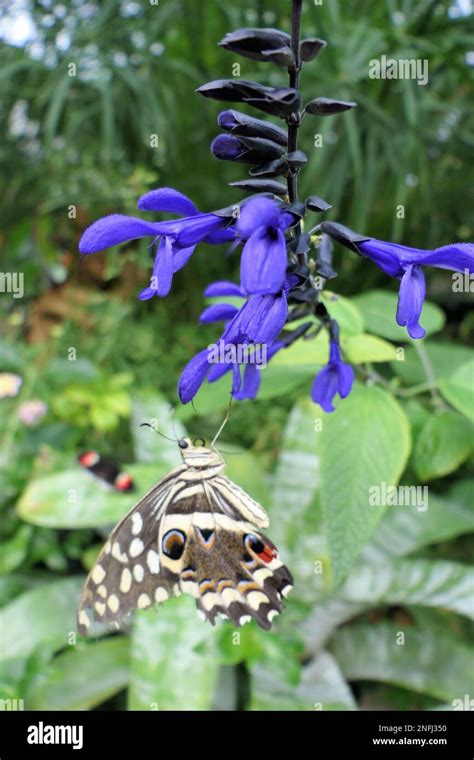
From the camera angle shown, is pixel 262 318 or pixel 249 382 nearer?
pixel 262 318

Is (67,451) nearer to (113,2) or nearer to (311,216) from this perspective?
(311,216)

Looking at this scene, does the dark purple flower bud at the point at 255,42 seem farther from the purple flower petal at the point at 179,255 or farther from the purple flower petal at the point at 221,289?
the purple flower petal at the point at 221,289

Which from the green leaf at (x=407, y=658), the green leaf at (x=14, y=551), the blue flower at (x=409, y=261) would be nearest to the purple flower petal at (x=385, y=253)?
the blue flower at (x=409, y=261)

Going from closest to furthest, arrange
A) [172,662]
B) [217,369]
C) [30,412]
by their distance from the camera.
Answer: [217,369] → [172,662] → [30,412]

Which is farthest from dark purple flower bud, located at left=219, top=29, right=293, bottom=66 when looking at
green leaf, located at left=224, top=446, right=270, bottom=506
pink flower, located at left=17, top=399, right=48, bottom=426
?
pink flower, located at left=17, top=399, right=48, bottom=426

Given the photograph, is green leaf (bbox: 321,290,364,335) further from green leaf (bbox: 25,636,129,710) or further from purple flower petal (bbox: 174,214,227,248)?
green leaf (bbox: 25,636,129,710)

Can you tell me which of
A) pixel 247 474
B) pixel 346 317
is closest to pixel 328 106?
pixel 346 317

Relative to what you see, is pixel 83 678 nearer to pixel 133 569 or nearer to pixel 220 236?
pixel 133 569
